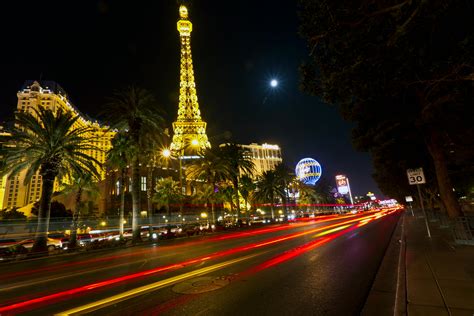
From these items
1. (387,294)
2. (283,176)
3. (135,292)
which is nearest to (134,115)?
(135,292)

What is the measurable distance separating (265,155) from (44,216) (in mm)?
157358

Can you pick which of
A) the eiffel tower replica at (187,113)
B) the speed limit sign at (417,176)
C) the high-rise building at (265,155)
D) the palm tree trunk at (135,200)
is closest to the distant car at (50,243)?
the palm tree trunk at (135,200)

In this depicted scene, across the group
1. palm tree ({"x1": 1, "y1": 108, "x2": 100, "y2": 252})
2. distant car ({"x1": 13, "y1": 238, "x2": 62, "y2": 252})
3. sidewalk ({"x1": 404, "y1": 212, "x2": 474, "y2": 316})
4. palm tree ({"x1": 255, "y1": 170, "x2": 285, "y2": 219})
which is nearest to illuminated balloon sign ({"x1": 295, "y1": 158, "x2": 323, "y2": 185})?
palm tree ({"x1": 255, "y1": 170, "x2": 285, "y2": 219})

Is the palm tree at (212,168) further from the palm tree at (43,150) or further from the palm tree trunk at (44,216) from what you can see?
the palm tree trunk at (44,216)

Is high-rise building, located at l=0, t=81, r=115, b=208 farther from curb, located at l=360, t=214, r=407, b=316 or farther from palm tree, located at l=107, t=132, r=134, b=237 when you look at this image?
curb, located at l=360, t=214, r=407, b=316

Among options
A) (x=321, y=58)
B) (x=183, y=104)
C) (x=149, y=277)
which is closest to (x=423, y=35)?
(x=321, y=58)

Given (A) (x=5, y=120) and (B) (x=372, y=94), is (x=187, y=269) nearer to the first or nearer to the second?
(B) (x=372, y=94)

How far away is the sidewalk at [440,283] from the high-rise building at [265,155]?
156751 millimetres

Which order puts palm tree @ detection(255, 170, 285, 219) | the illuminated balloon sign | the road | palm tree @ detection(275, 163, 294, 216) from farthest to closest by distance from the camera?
the illuminated balloon sign → palm tree @ detection(275, 163, 294, 216) → palm tree @ detection(255, 170, 285, 219) → the road

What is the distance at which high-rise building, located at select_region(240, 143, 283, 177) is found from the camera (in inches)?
6624

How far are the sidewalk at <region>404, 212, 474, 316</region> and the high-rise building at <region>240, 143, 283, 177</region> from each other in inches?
6171

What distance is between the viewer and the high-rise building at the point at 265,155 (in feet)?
552

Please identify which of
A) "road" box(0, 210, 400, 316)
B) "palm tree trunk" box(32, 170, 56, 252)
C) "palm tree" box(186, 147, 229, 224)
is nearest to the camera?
"road" box(0, 210, 400, 316)

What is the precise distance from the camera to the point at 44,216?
2117 cm
